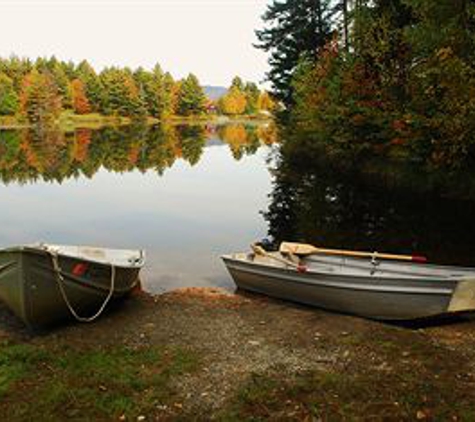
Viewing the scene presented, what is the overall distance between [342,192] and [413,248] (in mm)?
Answer: 12890

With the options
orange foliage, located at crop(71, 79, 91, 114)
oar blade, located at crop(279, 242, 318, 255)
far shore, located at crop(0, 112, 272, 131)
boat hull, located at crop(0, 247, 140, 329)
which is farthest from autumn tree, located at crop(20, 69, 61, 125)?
boat hull, located at crop(0, 247, 140, 329)

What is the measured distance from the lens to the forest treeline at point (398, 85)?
2416 centimetres

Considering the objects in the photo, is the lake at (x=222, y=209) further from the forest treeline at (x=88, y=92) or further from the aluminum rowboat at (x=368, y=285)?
the forest treeline at (x=88, y=92)

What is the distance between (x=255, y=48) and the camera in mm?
66188

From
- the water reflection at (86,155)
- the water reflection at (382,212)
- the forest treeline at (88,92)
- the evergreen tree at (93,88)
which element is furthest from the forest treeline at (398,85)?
the evergreen tree at (93,88)

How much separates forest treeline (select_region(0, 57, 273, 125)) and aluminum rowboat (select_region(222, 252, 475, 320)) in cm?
7979

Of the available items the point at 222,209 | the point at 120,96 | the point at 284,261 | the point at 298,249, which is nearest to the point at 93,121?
the point at 120,96

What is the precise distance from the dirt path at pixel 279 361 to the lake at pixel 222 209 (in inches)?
172

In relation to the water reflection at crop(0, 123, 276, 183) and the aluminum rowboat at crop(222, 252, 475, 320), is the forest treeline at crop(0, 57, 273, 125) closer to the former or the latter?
the water reflection at crop(0, 123, 276, 183)

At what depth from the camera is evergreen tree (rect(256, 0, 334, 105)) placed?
58.7 m

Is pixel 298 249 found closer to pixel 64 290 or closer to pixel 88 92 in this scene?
pixel 64 290

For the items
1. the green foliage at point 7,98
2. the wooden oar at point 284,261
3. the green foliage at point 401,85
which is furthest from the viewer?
the green foliage at point 7,98

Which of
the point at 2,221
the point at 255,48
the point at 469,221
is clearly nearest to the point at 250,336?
the point at 469,221

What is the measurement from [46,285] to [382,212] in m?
19.8
